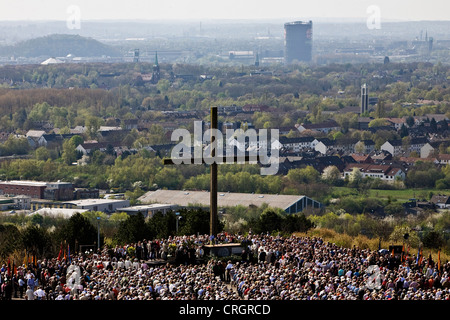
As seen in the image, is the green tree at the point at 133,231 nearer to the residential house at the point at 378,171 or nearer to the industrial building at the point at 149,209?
the industrial building at the point at 149,209

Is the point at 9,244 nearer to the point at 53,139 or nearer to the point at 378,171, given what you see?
the point at 378,171

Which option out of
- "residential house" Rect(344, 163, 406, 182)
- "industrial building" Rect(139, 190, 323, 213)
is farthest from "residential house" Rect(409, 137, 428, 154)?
"industrial building" Rect(139, 190, 323, 213)

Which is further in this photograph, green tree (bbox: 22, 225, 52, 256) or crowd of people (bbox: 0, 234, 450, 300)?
green tree (bbox: 22, 225, 52, 256)

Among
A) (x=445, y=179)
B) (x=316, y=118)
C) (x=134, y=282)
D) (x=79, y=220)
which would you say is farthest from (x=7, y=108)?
(x=134, y=282)

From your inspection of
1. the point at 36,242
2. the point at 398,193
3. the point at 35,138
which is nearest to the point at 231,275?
the point at 36,242

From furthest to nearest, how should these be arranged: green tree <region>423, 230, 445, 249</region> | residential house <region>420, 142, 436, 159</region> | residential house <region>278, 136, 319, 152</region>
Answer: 1. residential house <region>278, 136, 319, 152</region>
2. residential house <region>420, 142, 436, 159</region>
3. green tree <region>423, 230, 445, 249</region>

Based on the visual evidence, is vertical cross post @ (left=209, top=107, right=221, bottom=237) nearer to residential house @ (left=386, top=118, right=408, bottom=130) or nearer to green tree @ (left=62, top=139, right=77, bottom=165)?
green tree @ (left=62, top=139, right=77, bottom=165)

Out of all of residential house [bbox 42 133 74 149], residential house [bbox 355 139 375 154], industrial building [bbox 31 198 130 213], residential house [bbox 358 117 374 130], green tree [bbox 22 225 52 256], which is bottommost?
residential house [bbox 358 117 374 130]
